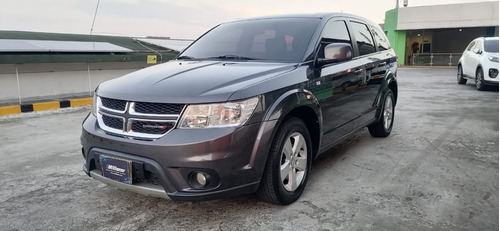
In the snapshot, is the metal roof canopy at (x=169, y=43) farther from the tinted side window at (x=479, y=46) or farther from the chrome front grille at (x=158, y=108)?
the chrome front grille at (x=158, y=108)

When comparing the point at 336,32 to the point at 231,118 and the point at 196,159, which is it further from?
the point at 196,159

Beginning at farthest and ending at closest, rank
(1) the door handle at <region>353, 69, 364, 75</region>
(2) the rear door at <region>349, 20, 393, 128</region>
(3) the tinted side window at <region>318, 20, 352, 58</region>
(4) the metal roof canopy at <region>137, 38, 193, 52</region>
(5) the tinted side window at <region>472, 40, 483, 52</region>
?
(4) the metal roof canopy at <region>137, 38, 193, 52</region>
(5) the tinted side window at <region>472, 40, 483, 52</region>
(2) the rear door at <region>349, 20, 393, 128</region>
(1) the door handle at <region>353, 69, 364, 75</region>
(3) the tinted side window at <region>318, 20, 352, 58</region>

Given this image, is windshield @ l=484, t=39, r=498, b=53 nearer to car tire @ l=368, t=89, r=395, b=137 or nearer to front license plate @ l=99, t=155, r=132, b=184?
car tire @ l=368, t=89, r=395, b=137

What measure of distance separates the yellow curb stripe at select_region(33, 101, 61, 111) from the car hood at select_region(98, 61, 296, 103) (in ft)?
18.3

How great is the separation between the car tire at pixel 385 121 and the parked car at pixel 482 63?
19.9 ft

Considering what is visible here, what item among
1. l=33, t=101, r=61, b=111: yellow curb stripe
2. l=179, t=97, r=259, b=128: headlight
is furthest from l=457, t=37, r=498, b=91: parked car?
l=33, t=101, r=61, b=111: yellow curb stripe

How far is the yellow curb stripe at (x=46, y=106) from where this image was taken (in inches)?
303

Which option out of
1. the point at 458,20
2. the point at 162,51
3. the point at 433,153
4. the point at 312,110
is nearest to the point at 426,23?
the point at 458,20

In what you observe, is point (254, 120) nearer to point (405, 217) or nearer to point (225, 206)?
point (225, 206)

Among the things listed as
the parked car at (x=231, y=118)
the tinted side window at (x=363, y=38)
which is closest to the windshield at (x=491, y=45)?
the tinted side window at (x=363, y=38)

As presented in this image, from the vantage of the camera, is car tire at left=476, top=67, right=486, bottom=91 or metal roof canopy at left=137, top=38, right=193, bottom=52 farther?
metal roof canopy at left=137, top=38, right=193, bottom=52

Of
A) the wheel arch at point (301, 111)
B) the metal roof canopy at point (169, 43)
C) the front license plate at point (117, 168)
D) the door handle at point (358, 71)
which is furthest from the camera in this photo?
the metal roof canopy at point (169, 43)

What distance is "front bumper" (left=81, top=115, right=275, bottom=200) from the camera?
2.39m

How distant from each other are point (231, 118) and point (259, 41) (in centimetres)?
136
